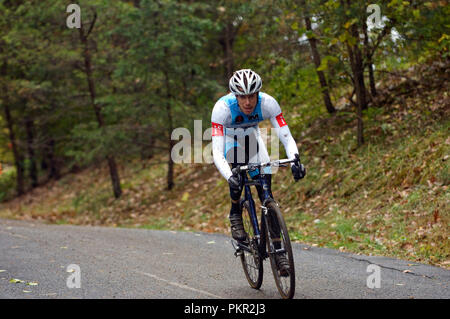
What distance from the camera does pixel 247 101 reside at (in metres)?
6.28

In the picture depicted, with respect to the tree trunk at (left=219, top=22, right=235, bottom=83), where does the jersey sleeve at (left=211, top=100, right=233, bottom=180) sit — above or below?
below

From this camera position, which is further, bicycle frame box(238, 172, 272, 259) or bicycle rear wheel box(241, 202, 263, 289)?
bicycle rear wheel box(241, 202, 263, 289)

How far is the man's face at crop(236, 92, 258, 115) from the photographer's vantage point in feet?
20.6

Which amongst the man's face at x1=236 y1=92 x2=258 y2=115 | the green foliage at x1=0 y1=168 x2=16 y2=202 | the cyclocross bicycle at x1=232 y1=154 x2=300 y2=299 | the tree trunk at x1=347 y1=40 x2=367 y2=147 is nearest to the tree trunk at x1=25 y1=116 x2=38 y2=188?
the green foliage at x1=0 y1=168 x2=16 y2=202

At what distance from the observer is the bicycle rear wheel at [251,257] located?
6.50 meters

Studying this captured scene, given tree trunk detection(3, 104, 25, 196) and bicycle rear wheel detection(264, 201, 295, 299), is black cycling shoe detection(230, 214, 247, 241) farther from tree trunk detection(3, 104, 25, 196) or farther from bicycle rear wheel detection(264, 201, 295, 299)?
tree trunk detection(3, 104, 25, 196)

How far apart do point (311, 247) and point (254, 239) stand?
143 inches
